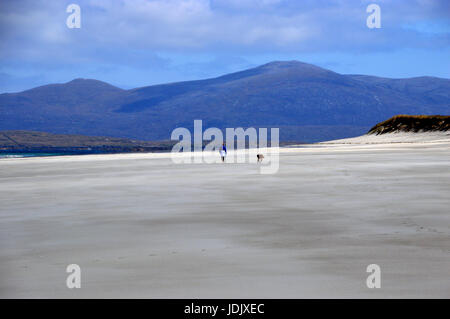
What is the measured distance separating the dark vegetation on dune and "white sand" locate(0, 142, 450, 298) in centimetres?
6678

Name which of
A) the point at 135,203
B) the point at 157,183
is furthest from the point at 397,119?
the point at 135,203

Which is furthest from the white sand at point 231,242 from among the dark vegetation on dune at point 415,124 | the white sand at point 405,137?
the dark vegetation on dune at point 415,124

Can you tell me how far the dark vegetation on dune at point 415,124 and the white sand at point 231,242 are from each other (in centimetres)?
6678

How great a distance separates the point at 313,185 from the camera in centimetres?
1789

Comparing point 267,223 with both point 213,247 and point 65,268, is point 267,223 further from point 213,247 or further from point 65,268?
point 65,268

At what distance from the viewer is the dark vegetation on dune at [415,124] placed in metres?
79.6

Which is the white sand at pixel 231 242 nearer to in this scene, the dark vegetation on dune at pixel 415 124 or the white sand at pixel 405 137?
the white sand at pixel 405 137

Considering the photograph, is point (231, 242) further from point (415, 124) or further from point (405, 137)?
point (415, 124)

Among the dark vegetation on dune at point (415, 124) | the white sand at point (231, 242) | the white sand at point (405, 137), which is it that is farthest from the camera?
the dark vegetation on dune at point (415, 124)

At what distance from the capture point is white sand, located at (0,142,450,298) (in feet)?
21.4

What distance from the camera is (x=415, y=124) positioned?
84125mm

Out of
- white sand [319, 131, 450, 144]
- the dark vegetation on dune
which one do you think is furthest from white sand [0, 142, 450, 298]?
the dark vegetation on dune

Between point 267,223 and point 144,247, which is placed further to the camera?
point 267,223
